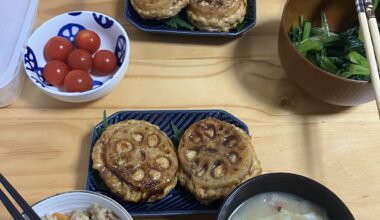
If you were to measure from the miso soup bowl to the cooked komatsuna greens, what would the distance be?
36 centimetres

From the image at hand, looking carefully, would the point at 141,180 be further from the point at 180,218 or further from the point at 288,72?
the point at 288,72

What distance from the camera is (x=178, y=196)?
3.76 ft

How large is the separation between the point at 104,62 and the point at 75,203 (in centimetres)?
48

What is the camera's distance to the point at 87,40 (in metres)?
1.38

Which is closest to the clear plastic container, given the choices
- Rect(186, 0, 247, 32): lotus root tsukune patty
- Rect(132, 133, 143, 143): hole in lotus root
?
Rect(132, 133, 143, 143): hole in lotus root

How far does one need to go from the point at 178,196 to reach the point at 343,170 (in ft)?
1.51

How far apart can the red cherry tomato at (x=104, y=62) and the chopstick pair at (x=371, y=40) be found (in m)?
0.72

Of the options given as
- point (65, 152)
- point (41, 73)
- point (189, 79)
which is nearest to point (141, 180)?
point (65, 152)

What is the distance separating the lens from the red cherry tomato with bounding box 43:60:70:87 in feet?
4.31

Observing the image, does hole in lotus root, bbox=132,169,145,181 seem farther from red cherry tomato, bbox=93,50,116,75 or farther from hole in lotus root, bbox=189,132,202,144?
red cherry tomato, bbox=93,50,116,75

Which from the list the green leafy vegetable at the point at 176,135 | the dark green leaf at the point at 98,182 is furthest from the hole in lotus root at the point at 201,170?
the dark green leaf at the point at 98,182

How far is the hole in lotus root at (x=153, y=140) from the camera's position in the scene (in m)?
1.15

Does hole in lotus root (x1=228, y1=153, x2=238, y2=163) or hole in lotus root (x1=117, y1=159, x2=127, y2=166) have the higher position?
hole in lotus root (x1=228, y1=153, x2=238, y2=163)

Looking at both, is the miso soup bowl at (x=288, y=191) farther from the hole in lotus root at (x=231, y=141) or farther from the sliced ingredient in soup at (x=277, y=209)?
the hole in lotus root at (x=231, y=141)
